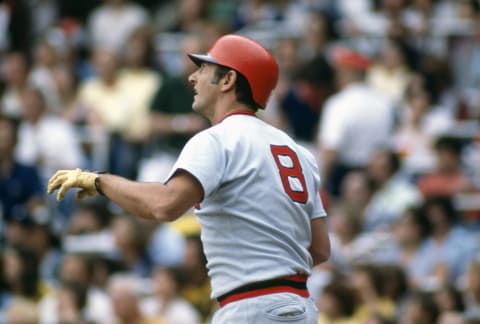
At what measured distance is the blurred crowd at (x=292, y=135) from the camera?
32.9ft

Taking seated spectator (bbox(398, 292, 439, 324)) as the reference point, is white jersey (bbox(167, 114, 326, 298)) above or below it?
above

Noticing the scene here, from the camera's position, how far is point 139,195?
537cm

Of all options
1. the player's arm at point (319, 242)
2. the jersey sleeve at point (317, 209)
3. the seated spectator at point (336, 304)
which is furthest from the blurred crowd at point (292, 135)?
the jersey sleeve at point (317, 209)

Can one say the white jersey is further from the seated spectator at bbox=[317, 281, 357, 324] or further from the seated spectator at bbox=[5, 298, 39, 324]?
the seated spectator at bbox=[5, 298, 39, 324]

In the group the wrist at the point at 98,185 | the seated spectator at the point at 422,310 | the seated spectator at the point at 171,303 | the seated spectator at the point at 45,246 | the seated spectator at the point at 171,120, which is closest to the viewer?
the wrist at the point at 98,185

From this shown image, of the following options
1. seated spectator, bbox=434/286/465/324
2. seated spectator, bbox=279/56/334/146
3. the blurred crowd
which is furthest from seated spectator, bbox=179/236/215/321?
seated spectator, bbox=279/56/334/146

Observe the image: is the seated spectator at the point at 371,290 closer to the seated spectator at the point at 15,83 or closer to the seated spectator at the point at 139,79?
the seated spectator at the point at 139,79

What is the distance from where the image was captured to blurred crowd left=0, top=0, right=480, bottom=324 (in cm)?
1003

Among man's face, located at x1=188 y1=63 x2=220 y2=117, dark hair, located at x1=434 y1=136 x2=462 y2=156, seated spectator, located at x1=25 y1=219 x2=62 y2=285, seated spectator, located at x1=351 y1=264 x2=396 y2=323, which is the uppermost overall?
man's face, located at x1=188 y1=63 x2=220 y2=117

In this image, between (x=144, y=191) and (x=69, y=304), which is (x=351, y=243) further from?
(x=144, y=191)

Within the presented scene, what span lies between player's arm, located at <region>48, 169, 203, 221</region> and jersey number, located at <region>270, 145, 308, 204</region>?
0.43 m

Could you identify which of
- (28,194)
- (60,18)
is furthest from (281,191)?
(60,18)

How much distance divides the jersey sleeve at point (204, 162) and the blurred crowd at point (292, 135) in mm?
3711

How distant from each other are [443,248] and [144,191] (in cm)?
523
